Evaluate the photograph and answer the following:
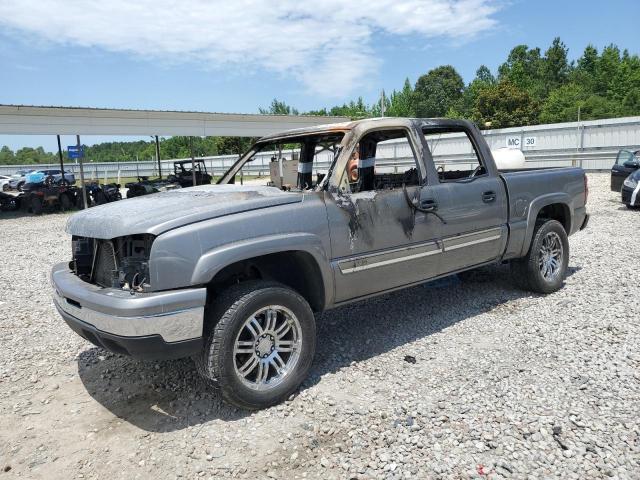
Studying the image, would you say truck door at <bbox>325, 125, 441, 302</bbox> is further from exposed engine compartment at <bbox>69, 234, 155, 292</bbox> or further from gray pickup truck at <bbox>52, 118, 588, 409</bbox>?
exposed engine compartment at <bbox>69, 234, 155, 292</bbox>

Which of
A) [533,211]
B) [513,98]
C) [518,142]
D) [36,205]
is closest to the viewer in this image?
[533,211]

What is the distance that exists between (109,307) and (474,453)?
231cm

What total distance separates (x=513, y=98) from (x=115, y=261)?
4855 centimetres

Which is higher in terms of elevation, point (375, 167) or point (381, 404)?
point (375, 167)

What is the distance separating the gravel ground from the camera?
9.43 feet

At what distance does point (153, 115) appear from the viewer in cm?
2178

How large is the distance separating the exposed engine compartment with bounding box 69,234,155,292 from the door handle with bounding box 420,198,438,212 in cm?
226

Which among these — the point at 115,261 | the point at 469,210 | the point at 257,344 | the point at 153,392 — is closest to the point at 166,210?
the point at 115,261

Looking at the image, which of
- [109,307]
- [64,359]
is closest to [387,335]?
[109,307]

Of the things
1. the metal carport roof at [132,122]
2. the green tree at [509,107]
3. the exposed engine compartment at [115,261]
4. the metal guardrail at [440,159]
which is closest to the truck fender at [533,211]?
the metal guardrail at [440,159]

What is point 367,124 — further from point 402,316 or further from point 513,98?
point 513,98

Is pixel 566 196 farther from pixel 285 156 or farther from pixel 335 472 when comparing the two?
pixel 335 472

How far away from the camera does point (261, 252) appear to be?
11.0 feet

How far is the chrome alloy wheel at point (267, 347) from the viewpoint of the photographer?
11.1 ft
